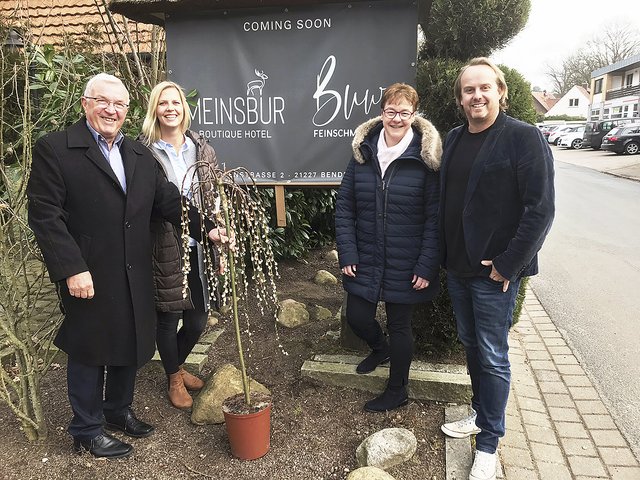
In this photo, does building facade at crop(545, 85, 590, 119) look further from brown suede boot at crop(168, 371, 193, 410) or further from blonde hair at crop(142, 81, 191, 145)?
brown suede boot at crop(168, 371, 193, 410)

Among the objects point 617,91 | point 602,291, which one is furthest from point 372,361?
point 617,91

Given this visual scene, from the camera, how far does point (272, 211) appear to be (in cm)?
555

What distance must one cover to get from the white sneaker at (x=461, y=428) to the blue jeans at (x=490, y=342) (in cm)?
26

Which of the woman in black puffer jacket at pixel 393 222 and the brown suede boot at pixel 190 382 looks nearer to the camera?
the woman in black puffer jacket at pixel 393 222

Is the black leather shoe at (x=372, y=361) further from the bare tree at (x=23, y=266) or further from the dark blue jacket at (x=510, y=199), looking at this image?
the bare tree at (x=23, y=266)

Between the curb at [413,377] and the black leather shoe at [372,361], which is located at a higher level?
the black leather shoe at [372,361]

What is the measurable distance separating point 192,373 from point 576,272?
5.48 m

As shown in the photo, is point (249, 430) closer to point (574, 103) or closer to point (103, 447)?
point (103, 447)

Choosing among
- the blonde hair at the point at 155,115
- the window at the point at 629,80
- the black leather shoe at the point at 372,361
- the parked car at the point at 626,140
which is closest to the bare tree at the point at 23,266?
the blonde hair at the point at 155,115

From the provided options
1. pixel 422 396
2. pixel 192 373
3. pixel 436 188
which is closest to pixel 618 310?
pixel 422 396

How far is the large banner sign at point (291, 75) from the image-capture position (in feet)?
10.8

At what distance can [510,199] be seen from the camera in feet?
7.52

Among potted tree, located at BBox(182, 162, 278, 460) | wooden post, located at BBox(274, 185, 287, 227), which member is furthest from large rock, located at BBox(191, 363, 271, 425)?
wooden post, located at BBox(274, 185, 287, 227)

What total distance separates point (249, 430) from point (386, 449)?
2.37 ft
